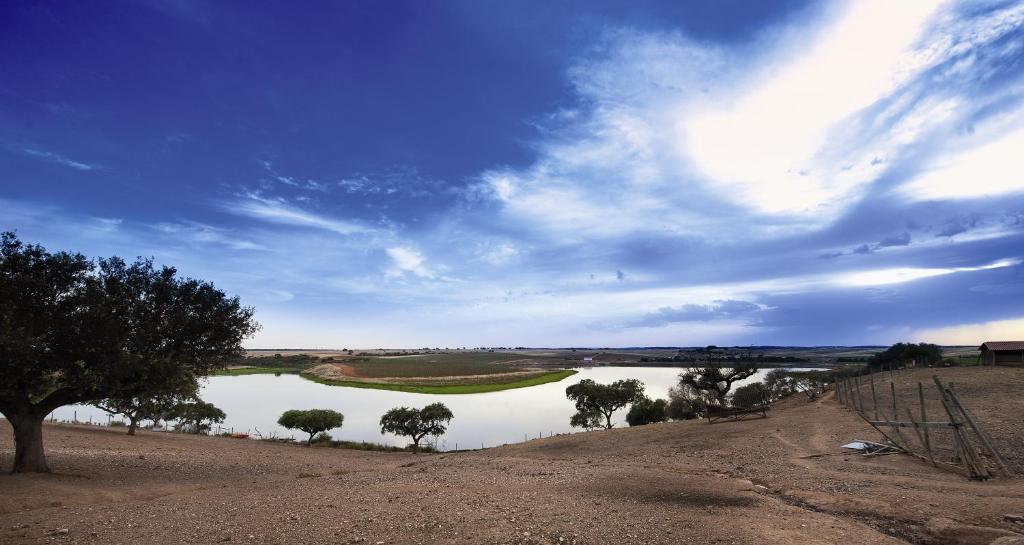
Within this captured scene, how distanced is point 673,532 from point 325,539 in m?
7.09

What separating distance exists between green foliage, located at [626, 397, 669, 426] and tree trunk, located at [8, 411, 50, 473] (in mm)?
50592

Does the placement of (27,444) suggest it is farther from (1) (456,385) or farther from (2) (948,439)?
(1) (456,385)

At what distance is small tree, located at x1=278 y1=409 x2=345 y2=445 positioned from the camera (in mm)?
46219

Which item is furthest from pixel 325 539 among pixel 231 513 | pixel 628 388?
pixel 628 388

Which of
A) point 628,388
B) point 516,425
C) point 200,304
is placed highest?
point 200,304

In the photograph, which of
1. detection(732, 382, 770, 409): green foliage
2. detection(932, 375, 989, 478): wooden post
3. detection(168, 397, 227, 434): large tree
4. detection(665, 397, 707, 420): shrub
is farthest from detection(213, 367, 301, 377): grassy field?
detection(932, 375, 989, 478): wooden post

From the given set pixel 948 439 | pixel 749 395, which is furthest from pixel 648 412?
pixel 948 439

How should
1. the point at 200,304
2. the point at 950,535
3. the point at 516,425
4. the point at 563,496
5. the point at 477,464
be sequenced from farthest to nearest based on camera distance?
the point at 516,425 < the point at 477,464 < the point at 200,304 < the point at 563,496 < the point at 950,535

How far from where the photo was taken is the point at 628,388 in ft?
182

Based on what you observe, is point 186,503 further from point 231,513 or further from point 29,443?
point 29,443

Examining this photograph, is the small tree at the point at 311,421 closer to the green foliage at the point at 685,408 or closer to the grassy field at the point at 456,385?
the green foliage at the point at 685,408

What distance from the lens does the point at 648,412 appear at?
5647cm

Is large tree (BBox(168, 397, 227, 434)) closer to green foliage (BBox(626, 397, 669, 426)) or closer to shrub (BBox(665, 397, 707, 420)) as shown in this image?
green foliage (BBox(626, 397, 669, 426))

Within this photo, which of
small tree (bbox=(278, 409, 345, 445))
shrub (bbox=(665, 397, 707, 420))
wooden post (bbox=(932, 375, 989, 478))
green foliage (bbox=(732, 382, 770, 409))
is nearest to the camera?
wooden post (bbox=(932, 375, 989, 478))
